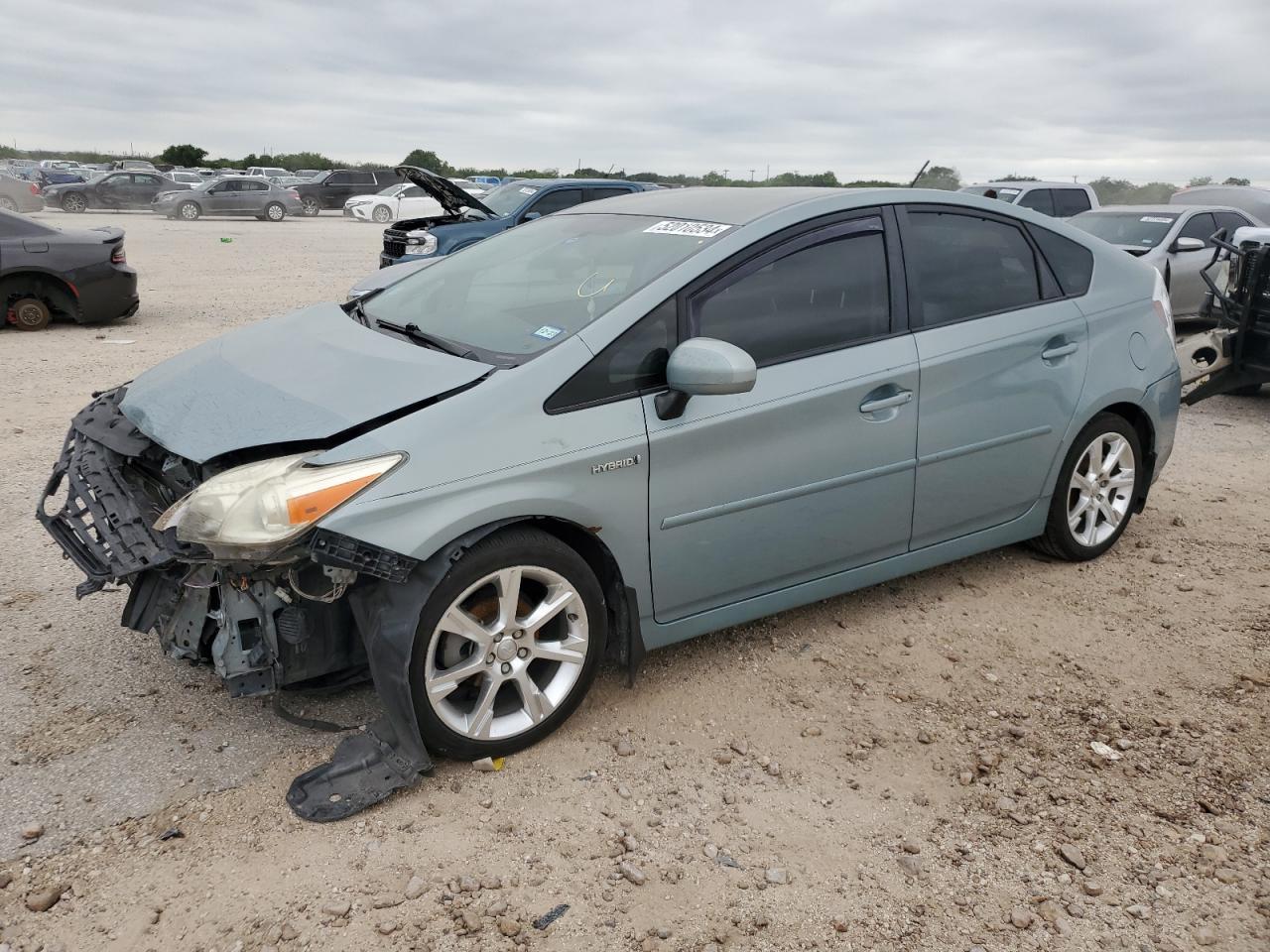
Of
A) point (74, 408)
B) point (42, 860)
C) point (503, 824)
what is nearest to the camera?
point (42, 860)

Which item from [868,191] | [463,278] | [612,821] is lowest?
[612,821]

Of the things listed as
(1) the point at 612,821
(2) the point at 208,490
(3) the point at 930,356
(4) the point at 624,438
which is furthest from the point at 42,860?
(3) the point at 930,356

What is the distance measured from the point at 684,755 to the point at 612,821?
42cm

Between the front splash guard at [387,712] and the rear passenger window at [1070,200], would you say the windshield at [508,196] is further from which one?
the front splash guard at [387,712]

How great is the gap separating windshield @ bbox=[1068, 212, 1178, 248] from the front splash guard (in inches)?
429

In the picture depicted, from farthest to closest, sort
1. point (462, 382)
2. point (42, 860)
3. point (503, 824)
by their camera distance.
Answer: point (462, 382)
point (503, 824)
point (42, 860)

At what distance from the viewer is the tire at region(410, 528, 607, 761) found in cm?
307

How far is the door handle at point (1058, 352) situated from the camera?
437 cm

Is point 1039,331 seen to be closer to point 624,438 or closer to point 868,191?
point 868,191

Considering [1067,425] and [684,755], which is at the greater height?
[1067,425]

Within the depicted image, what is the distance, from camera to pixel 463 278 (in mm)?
4320

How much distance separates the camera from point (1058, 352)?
4.42 m

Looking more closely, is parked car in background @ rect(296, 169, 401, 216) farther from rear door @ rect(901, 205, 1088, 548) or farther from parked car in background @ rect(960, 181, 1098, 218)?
rear door @ rect(901, 205, 1088, 548)

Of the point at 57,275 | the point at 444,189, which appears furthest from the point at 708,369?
the point at 444,189
